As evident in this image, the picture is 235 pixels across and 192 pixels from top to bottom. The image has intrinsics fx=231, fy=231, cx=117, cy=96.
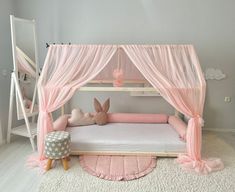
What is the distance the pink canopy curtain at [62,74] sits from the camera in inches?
120

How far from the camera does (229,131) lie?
4.41 meters

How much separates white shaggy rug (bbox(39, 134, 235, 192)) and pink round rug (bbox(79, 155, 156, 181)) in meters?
0.07

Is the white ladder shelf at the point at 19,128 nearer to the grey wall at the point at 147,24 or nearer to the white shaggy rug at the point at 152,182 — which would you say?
the white shaggy rug at the point at 152,182

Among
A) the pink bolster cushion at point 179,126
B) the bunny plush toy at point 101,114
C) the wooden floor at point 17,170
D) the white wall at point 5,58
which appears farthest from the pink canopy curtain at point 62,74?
the pink bolster cushion at point 179,126

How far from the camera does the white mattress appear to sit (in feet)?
10.4

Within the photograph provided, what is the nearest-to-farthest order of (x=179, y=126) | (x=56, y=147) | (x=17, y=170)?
(x=56, y=147)
(x=17, y=170)
(x=179, y=126)

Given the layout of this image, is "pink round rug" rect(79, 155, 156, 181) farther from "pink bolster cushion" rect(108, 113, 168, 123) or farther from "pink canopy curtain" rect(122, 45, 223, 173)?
"pink bolster cushion" rect(108, 113, 168, 123)

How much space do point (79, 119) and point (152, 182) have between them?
1655 millimetres

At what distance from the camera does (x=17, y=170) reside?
2912 millimetres

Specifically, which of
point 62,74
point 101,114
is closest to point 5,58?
point 62,74

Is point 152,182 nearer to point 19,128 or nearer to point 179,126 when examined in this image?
point 179,126

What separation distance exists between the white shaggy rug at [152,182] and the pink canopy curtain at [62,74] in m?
0.44

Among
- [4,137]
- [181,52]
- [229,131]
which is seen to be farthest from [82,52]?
[229,131]

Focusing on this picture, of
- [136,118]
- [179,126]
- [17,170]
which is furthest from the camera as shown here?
[136,118]
